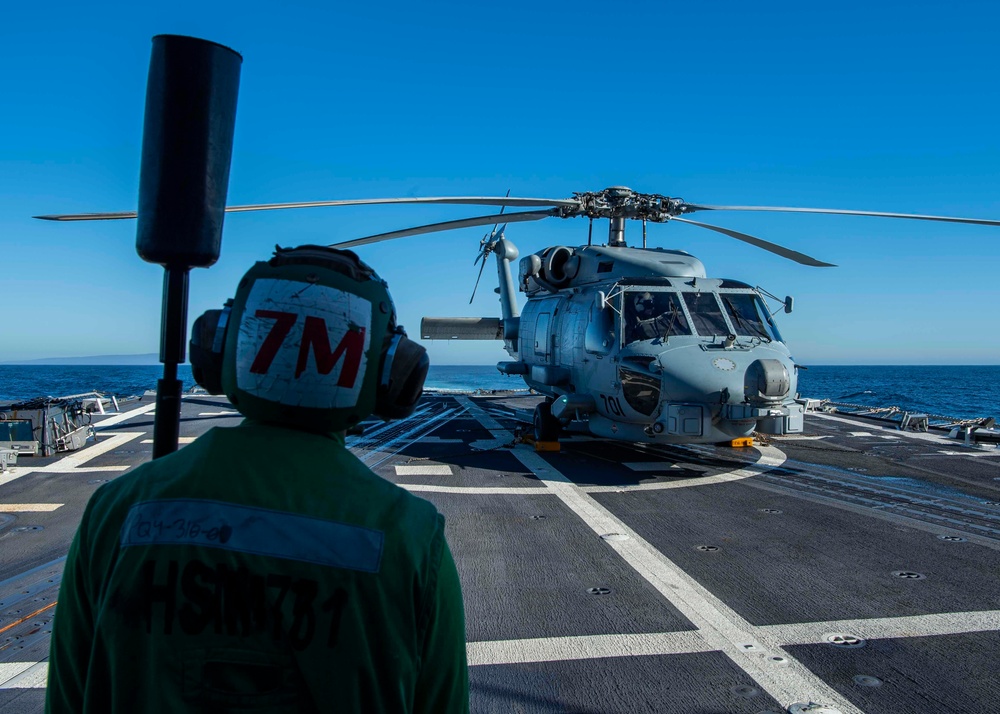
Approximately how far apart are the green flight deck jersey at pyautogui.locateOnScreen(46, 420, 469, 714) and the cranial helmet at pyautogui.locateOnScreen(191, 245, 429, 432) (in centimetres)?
14

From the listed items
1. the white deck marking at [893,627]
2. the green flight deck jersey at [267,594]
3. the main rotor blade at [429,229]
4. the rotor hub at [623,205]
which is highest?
the rotor hub at [623,205]

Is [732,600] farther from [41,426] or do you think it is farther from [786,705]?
[41,426]

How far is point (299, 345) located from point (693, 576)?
4.24 meters

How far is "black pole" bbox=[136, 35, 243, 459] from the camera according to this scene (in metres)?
1.73

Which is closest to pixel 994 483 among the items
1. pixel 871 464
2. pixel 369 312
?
pixel 871 464

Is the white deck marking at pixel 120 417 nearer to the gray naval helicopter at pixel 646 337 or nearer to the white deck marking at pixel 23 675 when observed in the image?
the gray naval helicopter at pixel 646 337

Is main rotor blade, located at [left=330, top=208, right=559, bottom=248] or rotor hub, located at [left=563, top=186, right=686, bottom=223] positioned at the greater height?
rotor hub, located at [left=563, top=186, right=686, bottom=223]

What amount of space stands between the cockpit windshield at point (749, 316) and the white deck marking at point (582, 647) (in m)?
6.31

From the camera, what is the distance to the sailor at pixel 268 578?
109 cm

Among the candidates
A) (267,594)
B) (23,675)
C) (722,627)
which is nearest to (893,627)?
(722,627)

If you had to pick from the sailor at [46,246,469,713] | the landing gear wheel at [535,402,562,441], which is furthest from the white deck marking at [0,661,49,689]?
the landing gear wheel at [535,402,562,441]

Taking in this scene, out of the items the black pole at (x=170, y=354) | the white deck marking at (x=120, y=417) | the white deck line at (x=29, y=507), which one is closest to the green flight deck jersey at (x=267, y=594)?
Result: the black pole at (x=170, y=354)

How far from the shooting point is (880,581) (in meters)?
4.61

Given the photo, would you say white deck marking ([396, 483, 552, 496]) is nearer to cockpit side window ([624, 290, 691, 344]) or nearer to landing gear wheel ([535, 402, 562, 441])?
cockpit side window ([624, 290, 691, 344])
